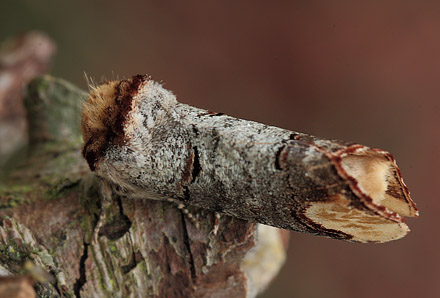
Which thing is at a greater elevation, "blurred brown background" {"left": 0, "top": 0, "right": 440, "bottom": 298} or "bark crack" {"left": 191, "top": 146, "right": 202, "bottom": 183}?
"blurred brown background" {"left": 0, "top": 0, "right": 440, "bottom": 298}

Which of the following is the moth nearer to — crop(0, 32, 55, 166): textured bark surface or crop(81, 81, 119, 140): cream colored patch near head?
crop(81, 81, 119, 140): cream colored patch near head

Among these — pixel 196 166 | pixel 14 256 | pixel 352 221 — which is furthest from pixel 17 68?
pixel 352 221

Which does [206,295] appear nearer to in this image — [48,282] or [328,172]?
[48,282]

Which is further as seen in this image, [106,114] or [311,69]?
[311,69]

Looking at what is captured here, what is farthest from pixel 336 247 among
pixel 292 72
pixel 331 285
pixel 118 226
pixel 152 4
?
pixel 152 4

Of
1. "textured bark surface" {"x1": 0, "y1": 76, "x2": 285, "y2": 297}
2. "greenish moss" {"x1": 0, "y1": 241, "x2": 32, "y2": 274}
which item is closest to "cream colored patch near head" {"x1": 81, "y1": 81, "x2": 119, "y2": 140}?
"textured bark surface" {"x1": 0, "y1": 76, "x2": 285, "y2": 297}

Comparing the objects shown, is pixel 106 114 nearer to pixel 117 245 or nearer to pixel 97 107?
pixel 97 107

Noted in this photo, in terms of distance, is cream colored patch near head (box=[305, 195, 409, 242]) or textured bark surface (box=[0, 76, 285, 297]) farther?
textured bark surface (box=[0, 76, 285, 297])
